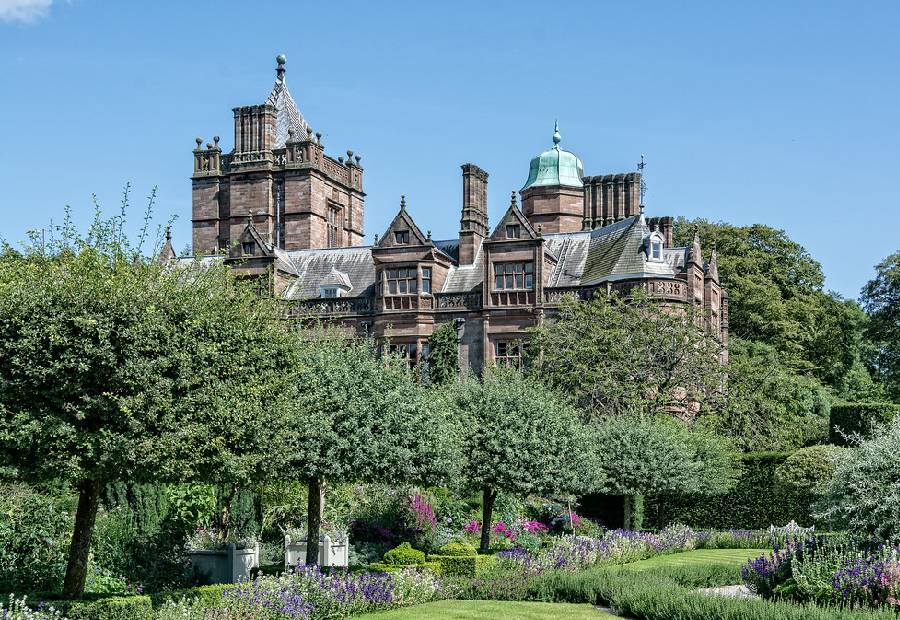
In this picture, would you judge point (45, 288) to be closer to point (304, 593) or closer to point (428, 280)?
point (304, 593)

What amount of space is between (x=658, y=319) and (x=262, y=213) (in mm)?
23824

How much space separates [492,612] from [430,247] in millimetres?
30269

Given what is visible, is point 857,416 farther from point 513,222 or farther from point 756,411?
point 513,222

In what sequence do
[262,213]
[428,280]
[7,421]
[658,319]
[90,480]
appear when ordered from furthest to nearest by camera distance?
1. [262,213]
2. [428,280]
3. [658,319]
4. [90,480]
5. [7,421]

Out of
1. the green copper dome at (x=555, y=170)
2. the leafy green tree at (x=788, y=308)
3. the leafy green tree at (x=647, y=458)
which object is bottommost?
the leafy green tree at (x=647, y=458)

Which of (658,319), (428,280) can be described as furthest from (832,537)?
(428,280)

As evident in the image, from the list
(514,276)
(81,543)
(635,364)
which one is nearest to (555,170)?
(514,276)

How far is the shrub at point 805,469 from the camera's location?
1348 inches

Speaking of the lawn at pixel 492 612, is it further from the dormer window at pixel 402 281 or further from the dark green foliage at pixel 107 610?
the dormer window at pixel 402 281

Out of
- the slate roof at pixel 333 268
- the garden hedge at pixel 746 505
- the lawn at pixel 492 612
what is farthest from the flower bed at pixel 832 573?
the slate roof at pixel 333 268

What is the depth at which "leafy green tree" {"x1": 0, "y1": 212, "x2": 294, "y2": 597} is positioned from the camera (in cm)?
1612

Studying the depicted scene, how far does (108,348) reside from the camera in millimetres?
16250

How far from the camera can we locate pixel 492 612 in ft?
63.6

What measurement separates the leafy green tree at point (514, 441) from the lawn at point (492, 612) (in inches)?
251
